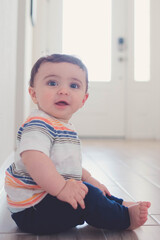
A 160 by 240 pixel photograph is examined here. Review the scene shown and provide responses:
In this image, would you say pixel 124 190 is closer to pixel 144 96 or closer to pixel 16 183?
pixel 16 183

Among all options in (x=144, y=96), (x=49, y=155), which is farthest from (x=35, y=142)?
(x=144, y=96)

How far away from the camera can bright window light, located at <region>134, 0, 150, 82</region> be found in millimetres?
4543

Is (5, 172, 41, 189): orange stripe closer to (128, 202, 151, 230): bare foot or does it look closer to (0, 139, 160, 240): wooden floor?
(0, 139, 160, 240): wooden floor

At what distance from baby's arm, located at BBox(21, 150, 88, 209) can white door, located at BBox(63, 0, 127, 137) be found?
3.69 m

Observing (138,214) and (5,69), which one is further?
(5,69)

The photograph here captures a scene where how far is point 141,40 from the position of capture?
179 inches

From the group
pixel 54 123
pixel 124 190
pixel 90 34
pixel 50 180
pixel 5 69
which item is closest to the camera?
pixel 50 180

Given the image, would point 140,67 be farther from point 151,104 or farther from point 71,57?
point 71,57

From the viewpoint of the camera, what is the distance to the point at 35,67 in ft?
2.95

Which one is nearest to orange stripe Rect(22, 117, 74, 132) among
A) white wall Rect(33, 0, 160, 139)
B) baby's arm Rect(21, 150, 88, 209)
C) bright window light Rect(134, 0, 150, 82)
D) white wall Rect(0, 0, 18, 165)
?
baby's arm Rect(21, 150, 88, 209)

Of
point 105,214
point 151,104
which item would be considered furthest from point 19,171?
point 151,104

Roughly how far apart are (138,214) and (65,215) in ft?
0.66

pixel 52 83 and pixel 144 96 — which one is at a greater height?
pixel 52 83

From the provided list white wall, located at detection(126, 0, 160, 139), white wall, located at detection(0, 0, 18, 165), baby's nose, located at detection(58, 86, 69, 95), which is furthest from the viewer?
white wall, located at detection(126, 0, 160, 139)
